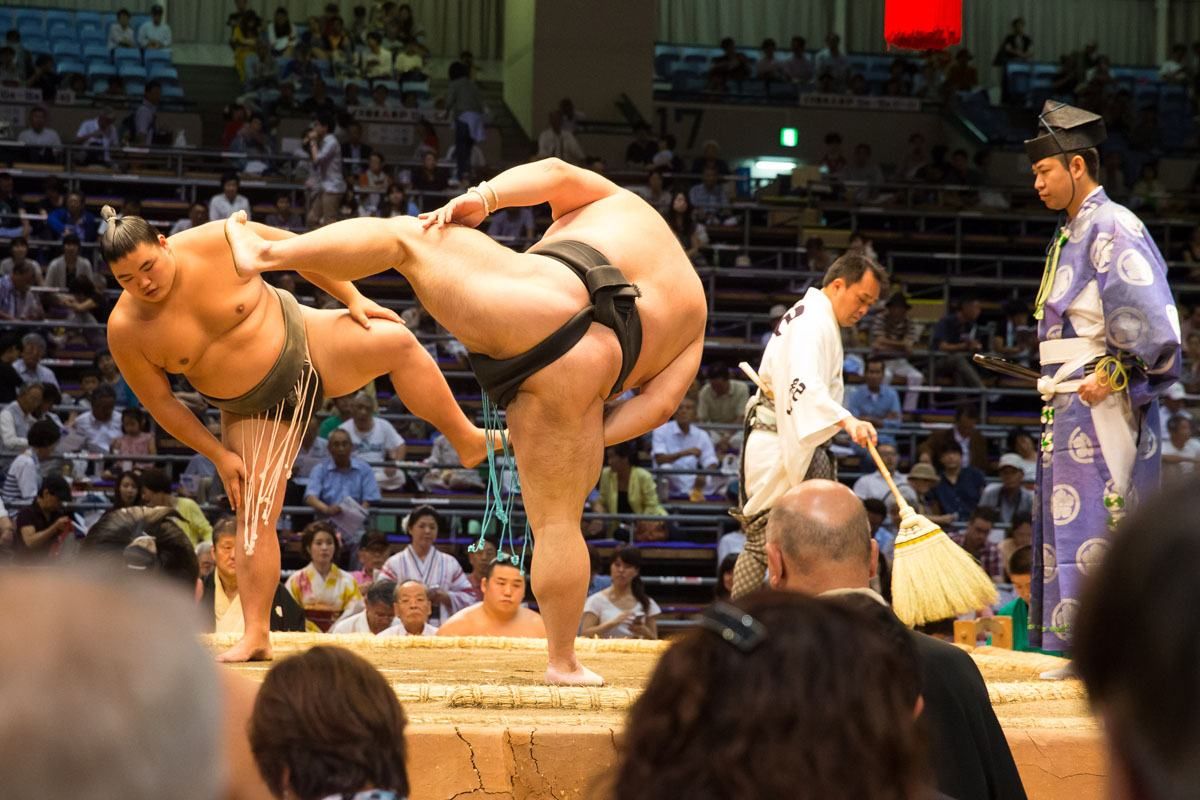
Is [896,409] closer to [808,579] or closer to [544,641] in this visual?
[544,641]

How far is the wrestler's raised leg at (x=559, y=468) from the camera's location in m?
2.46

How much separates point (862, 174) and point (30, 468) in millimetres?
6394

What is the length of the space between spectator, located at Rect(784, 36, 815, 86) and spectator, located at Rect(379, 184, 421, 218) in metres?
4.16

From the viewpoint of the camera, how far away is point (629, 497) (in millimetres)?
6066

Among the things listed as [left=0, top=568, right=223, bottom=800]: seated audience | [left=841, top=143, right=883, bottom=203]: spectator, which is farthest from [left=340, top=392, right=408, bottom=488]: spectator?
[left=0, top=568, right=223, bottom=800]: seated audience

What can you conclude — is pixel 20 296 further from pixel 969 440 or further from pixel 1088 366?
pixel 1088 366

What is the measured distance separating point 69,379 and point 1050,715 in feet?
18.8

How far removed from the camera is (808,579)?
1.62 meters

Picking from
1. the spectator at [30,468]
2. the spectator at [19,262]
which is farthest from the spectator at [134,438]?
the spectator at [19,262]

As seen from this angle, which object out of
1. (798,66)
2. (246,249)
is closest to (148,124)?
(798,66)

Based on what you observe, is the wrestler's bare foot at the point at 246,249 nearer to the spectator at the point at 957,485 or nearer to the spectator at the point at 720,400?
the spectator at the point at 957,485

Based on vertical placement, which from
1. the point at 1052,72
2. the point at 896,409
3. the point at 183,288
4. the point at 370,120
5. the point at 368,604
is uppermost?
the point at 1052,72

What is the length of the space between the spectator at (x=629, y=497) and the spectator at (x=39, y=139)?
15.2ft

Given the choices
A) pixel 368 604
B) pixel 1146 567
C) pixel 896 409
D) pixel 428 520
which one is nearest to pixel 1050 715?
pixel 1146 567
